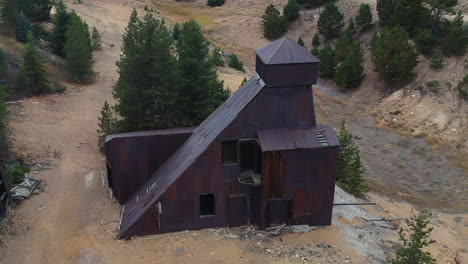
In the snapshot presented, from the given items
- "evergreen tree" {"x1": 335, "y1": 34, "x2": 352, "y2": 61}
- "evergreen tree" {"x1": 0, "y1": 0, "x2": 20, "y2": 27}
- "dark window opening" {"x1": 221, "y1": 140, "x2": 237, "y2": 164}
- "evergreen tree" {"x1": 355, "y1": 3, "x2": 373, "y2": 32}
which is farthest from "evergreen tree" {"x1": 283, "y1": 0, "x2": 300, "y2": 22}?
"dark window opening" {"x1": 221, "y1": 140, "x2": 237, "y2": 164}

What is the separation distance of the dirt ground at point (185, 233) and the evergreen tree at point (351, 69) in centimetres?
150

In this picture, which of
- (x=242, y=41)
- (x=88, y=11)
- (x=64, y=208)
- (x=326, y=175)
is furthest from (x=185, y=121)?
(x=88, y=11)

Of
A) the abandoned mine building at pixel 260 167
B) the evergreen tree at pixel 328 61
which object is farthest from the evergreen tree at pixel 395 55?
the abandoned mine building at pixel 260 167

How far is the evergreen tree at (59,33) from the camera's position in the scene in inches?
1844

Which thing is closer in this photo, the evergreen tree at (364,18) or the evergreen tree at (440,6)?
the evergreen tree at (440,6)

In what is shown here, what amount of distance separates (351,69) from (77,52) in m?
26.1

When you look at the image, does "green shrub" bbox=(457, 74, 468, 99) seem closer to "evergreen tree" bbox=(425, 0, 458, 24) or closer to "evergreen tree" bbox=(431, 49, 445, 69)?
"evergreen tree" bbox=(431, 49, 445, 69)

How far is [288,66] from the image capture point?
2103 centimetres

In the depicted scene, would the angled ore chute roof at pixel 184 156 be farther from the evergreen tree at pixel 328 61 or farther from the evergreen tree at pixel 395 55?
the evergreen tree at pixel 328 61

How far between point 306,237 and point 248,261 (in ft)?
10.6

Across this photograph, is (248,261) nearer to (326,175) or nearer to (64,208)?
(326,175)

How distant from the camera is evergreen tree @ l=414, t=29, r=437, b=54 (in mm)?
47562

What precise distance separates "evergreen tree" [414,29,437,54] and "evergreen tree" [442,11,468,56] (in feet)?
3.83

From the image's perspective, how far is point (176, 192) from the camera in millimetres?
21391
